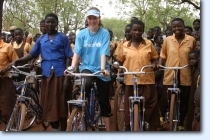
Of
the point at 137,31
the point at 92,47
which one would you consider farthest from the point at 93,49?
the point at 137,31

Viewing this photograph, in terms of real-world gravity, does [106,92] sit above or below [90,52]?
below

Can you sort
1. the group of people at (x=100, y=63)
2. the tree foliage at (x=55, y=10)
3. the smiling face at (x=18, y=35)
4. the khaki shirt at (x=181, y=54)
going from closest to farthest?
the group of people at (x=100, y=63)
the khaki shirt at (x=181, y=54)
the smiling face at (x=18, y=35)
the tree foliage at (x=55, y=10)

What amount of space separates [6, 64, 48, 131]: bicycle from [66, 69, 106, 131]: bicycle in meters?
0.79

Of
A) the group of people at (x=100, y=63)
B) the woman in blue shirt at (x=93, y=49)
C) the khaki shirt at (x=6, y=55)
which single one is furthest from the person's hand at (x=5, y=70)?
the woman in blue shirt at (x=93, y=49)

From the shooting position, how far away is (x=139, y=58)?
423cm

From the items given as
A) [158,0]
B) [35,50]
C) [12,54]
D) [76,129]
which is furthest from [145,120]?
[158,0]

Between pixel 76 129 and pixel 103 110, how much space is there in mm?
652

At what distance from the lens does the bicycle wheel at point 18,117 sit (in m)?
4.22

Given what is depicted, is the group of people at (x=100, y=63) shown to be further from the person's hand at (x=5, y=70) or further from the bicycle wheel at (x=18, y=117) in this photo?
the bicycle wheel at (x=18, y=117)

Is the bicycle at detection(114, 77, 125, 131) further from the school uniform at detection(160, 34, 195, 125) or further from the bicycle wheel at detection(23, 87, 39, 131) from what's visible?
the bicycle wheel at detection(23, 87, 39, 131)

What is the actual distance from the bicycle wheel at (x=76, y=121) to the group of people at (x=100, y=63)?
1.33 feet

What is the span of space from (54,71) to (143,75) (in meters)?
1.16

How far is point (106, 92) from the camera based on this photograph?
416 centimetres

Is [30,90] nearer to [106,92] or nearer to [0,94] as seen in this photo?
[0,94]
